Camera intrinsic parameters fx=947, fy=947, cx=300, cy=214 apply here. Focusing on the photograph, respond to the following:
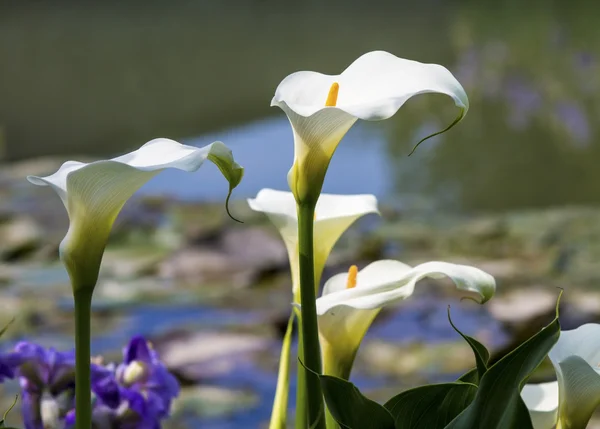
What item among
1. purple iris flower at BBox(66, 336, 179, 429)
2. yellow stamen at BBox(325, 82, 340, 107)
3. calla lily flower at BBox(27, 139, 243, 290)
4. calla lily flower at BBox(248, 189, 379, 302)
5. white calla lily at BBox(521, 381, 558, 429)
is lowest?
purple iris flower at BBox(66, 336, 179, 429)

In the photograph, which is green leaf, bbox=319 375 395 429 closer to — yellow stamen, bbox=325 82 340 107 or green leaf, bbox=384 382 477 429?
green leaf, bbox=384 382 477 429

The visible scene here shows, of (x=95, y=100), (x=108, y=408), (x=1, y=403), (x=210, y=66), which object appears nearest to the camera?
(x=108, y=408)

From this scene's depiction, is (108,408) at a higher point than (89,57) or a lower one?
higher

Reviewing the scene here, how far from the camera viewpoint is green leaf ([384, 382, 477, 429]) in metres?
0.39

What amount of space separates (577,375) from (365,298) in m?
0.09

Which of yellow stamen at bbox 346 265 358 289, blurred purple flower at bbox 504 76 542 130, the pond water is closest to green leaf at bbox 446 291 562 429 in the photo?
yellow stamen at bbox 346 265 358 289

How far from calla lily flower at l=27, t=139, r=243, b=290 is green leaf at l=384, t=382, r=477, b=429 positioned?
0.38ft

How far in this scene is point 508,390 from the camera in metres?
0.36

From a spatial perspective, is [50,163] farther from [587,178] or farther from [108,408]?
[108,408]

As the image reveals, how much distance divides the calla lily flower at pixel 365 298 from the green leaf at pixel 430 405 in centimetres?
4

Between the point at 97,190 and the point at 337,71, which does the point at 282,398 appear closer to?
the point at 97,190

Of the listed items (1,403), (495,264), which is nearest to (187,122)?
(495,264)

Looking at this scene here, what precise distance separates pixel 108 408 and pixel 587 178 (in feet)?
11.3

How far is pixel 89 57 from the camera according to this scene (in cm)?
633
